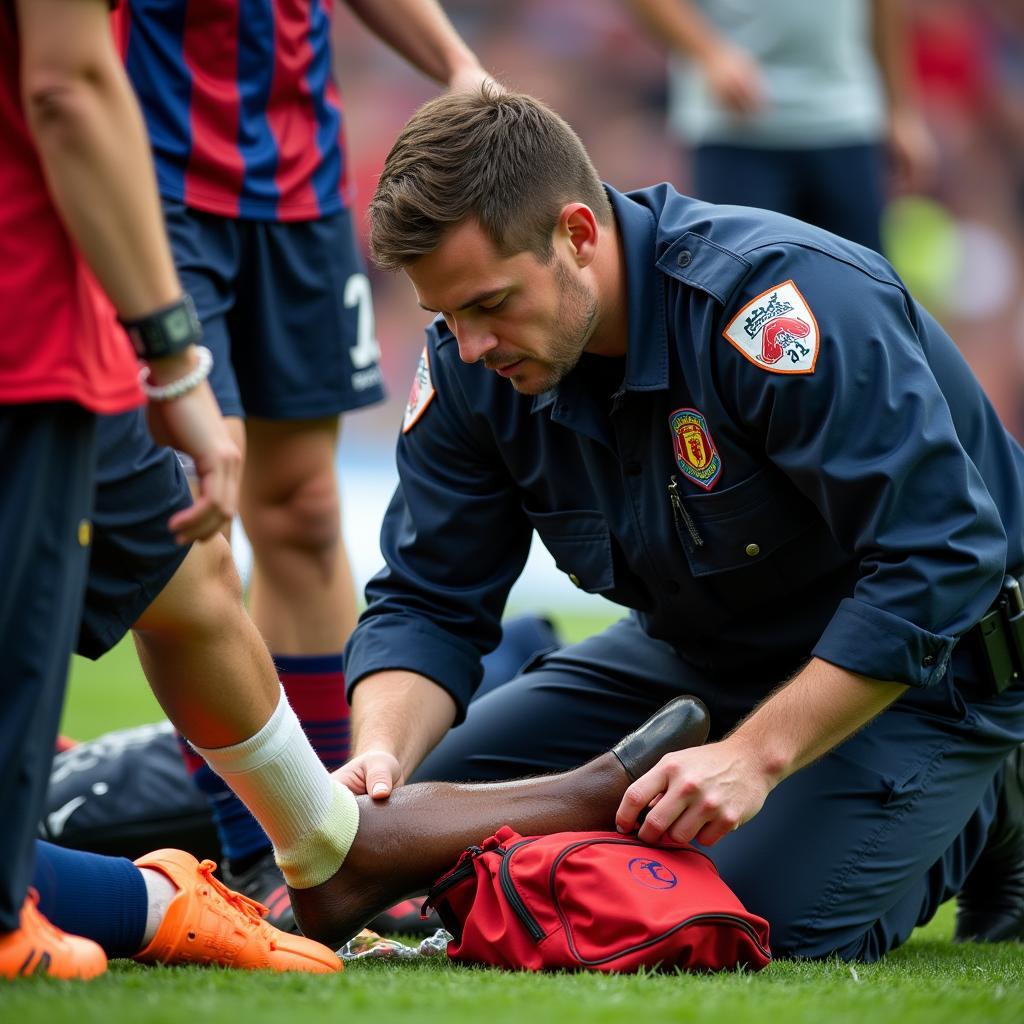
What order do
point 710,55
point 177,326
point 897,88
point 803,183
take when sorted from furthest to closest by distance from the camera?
1. point 897,88
2. point 803,183
3. point 710,55
4. point 177,326

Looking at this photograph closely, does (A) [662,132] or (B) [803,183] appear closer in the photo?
(B) [803,183]

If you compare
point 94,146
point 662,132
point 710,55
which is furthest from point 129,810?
point 662,132

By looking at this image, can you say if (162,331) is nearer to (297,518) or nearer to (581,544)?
(581,544)

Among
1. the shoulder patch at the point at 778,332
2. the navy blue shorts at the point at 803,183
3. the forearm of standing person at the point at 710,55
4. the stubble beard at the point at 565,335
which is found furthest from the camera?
the navy blue shorts at the point at 803,183

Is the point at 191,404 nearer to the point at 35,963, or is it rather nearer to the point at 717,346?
the point at 35,963

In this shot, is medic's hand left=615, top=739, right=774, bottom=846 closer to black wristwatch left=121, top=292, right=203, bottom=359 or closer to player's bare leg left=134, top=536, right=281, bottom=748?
player's bare leg left=134, top=536, right=281, bottom=748

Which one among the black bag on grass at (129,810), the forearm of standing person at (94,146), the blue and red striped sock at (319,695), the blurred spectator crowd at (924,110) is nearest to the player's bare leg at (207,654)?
the forearm of standing person at (94,146)

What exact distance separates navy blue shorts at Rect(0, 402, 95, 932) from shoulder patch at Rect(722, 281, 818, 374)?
0.96m

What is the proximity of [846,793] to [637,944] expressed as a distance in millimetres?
549

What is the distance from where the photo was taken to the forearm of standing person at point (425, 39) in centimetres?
292

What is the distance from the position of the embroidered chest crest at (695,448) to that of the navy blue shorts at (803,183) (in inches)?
80.5

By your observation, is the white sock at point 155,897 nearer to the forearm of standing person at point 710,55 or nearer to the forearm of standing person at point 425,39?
the forearm of standing person at point 425,39

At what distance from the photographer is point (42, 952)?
1.75 meters

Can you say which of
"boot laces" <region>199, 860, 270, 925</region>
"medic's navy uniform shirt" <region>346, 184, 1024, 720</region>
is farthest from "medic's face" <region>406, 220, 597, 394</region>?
"boot laces" <region>199, 860, 270, 925</region>
